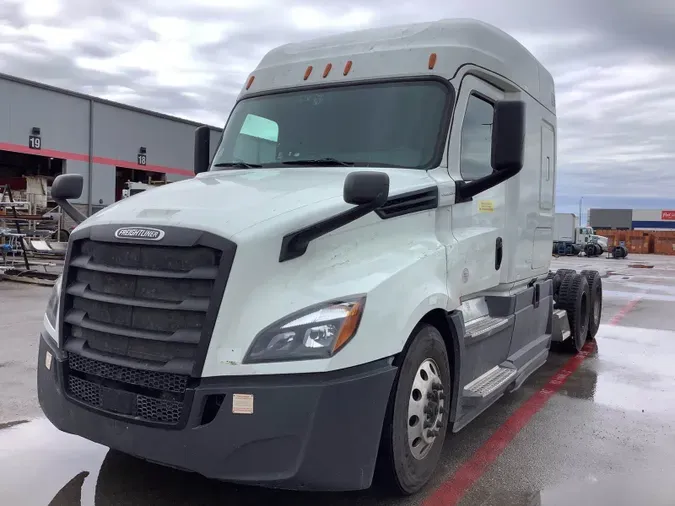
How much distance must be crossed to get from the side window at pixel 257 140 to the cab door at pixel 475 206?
134 centimetres

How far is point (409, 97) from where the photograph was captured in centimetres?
438

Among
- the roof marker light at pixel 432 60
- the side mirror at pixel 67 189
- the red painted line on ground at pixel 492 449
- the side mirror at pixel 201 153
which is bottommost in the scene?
the red painted line on ground at pixel 492 449

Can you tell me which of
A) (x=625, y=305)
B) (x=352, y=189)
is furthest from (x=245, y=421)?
(x=625, y=305)

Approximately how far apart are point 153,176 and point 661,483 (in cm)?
3079

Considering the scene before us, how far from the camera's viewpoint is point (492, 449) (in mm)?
4574

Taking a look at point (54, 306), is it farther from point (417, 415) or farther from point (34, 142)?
point (34, 142)

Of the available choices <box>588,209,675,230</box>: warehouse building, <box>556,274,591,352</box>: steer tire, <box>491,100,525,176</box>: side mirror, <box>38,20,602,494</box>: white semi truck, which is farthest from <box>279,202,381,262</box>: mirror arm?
<box>588,209,675,230</box>: warehouse building

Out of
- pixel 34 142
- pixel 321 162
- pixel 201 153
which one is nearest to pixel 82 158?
pixel 34 142

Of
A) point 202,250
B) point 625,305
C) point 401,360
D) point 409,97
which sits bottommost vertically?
point 625,305

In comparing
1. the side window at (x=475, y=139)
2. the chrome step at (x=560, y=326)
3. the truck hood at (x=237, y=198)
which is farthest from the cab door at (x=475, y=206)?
the chrome step at (x=560, y=326)

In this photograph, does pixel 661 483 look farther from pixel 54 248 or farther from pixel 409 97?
pixel 54 248

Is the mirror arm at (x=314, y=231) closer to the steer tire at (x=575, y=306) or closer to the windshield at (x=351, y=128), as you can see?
the windshield at (x=351, y=128)

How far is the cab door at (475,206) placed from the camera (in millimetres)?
4316

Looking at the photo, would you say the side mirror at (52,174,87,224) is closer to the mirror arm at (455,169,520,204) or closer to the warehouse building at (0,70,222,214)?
the mirror arm at (455,169,520,204)
